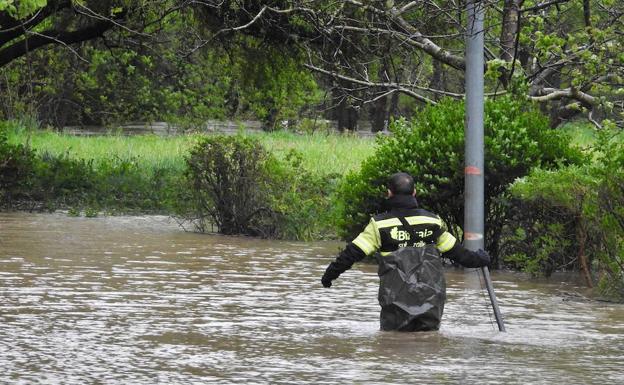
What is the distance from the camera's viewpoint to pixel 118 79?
52.3 meters

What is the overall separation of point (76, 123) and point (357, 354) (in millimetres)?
52479

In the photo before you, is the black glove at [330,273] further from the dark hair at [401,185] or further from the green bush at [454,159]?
the green bush at [454,159]

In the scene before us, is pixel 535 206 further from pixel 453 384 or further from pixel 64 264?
pixel 453 384

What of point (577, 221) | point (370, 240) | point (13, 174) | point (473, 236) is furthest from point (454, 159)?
point (13, 174)

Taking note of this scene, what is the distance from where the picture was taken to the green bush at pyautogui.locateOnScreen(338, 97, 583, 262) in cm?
1509

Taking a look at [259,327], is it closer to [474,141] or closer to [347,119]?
[474,141]

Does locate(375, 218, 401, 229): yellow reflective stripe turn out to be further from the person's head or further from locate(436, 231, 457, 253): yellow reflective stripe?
locate(436, 231, 457, 253): yellow reflective stripe

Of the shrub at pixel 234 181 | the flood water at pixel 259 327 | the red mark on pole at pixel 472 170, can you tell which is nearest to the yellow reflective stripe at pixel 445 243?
the flood water at pixel 259 327

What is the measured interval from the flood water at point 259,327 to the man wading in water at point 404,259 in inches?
7.5

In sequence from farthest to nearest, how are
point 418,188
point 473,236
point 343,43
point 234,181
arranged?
point 343,43
point 234,181
point 418,188
point 473,236

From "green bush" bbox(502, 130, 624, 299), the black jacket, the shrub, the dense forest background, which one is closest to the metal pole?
"green bush" bbox(502, 130, 624, 299)

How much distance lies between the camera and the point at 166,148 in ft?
108

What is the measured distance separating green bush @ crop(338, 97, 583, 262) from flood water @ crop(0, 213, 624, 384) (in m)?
0.81

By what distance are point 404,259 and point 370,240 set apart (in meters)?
0.29
